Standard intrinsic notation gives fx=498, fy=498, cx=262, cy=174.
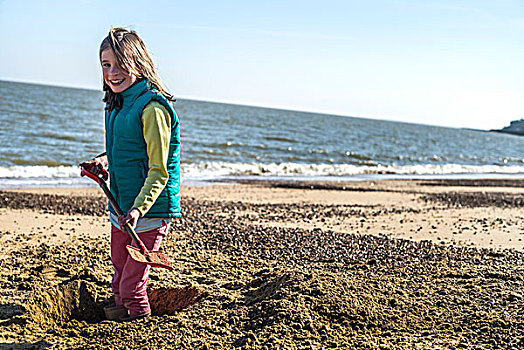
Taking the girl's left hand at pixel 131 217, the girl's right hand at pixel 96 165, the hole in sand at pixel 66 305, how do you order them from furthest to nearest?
the hole in sand at pixel 66 305, the girl's right hand at pixel 96 165, the girl's left hand at pixel 131 217

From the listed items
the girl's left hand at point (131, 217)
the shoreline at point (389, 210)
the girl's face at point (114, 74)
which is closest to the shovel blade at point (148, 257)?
the girl's left hand at point (131, 217)

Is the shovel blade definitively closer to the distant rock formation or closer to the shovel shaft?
the shovel shaft

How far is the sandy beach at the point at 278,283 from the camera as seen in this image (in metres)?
3.22

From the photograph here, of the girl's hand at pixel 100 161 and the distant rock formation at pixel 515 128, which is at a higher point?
the distant rock formation at pixel 515 128

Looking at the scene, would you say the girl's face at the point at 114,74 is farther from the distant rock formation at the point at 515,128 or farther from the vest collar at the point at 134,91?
the distant rock formation at the point at 515,128

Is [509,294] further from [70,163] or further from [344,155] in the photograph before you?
[344,155]

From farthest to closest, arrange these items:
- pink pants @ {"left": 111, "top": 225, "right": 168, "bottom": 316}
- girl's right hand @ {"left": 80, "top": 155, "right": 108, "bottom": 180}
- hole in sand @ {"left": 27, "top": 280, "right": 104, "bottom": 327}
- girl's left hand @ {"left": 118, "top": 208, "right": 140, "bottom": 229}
A: 1. hole in sand @ {"left": 27, "top": 280, "right": 104, "bottom": 327}
2. girl's right hand @ {"left": 80, "top": 155, "right": 108, "bottom": 180}
3. pink pants @ {"left": 111, "top": 225, "right": 168, "bottom": 316}
4. girl's left hand @ {"left": 118, "top": 208, "right": 140, "bottom": 229}

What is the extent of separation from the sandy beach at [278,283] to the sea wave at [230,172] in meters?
5.55

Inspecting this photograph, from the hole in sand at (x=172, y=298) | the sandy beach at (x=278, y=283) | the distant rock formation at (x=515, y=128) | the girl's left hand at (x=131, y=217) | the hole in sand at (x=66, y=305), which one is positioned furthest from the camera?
the distant rock formation at (x=515, y=128)

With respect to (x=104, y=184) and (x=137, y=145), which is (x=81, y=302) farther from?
(x=137, y=145)

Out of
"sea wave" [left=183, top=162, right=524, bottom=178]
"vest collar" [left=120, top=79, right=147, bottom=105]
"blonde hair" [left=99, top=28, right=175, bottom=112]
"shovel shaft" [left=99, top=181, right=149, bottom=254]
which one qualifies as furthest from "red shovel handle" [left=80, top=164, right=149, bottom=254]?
"sea wave" [left=183, top=162, right=524, bottom=178]

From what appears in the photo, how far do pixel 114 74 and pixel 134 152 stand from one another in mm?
504

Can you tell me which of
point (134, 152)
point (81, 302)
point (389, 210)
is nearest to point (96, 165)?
point (134, 152)

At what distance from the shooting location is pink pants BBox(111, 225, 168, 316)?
10.9ft
